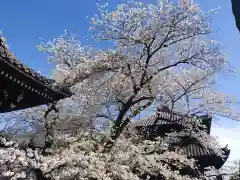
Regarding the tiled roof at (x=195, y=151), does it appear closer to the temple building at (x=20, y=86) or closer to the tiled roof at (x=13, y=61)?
the temple building at (x=20, y=86)

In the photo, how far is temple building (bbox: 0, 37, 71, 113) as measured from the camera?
576 centimetres

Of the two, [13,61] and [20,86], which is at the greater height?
[13,61]

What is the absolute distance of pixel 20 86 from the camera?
21.0ft

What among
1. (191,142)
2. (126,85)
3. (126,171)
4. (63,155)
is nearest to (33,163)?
(63,155)

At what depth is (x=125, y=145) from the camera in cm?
1249

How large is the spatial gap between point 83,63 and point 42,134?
4.37 meters

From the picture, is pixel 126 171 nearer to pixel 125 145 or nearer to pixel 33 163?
pixel 125 145

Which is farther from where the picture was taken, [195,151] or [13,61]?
[195,151]

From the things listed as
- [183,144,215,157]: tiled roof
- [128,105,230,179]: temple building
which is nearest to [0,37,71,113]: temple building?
[128,105,230,179]: temple building

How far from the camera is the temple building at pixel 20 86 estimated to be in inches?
227

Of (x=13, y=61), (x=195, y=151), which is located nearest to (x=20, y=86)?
(x=13, y=61)

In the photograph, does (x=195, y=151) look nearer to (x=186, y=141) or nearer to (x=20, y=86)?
(x=186, y=141)

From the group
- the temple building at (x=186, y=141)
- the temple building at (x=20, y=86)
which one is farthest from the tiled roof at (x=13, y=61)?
the temple building at (x=186, y=141)

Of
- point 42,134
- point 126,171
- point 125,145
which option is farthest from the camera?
point 42,134
